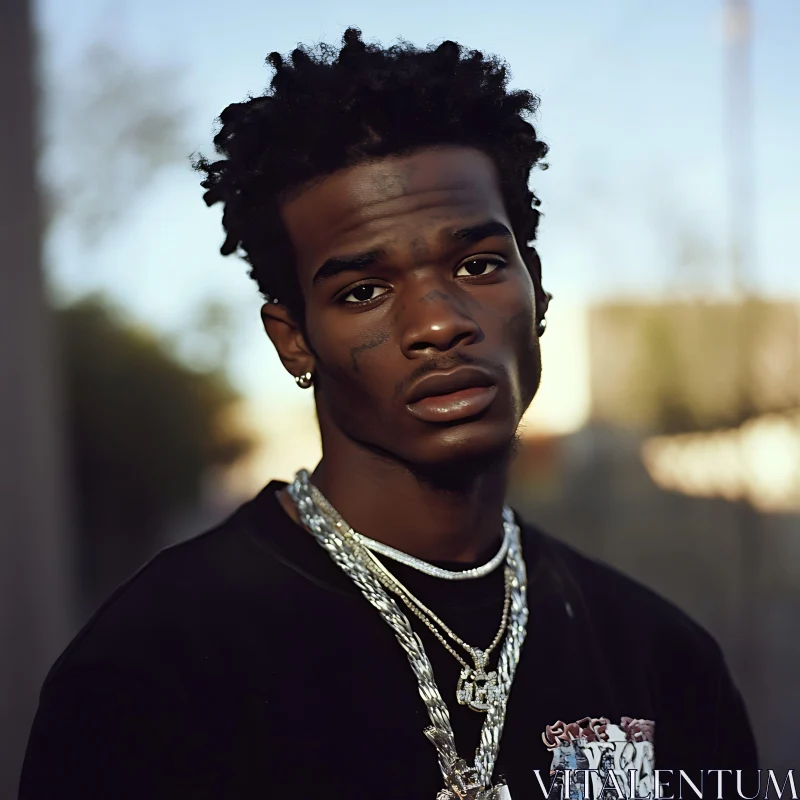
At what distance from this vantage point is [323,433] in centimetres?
189

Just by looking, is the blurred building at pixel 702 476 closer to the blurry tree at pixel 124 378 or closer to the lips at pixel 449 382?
the blurry tree at pixel 124 378

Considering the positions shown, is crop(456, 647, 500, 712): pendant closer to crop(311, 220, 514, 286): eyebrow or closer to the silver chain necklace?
the silver chain necklace

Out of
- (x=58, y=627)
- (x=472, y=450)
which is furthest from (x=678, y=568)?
(x=472, y=450)

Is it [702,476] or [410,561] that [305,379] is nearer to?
[410,561]

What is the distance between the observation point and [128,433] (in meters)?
4.66

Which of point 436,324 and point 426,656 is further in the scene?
point 426,656

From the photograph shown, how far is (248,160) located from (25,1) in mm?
2923

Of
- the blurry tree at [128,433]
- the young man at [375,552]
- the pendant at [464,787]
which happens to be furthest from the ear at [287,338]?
the blurry tree at [128,433]

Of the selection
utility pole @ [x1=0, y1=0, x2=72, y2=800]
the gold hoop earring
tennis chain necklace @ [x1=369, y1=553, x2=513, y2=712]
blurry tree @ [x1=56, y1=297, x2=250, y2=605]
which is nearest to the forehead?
the gold hoop earring

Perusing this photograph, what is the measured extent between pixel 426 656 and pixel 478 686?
0.12m

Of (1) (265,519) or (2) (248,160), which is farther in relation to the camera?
(1) (265,519)

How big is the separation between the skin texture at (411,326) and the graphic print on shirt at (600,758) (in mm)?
459

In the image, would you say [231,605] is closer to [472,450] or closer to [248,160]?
[472,450]

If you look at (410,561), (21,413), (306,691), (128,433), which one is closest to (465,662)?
(410,561)
